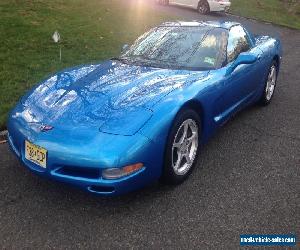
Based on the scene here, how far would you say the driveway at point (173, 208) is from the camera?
292 cm

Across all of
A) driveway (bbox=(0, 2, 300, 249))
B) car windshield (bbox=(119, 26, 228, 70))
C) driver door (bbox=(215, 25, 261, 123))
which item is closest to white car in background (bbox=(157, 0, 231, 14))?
driver door (bbox=(215, 25, 261, 123))

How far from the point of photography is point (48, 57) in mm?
7410

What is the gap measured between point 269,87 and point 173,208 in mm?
3309

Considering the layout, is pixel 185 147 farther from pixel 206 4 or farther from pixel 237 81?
pixel 206 4

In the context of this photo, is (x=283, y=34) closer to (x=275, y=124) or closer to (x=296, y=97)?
(x=296, y=97)

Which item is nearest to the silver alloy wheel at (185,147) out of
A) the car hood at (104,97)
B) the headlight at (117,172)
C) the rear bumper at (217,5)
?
the car hood at (104,97)

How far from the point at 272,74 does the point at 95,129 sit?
3686 mm

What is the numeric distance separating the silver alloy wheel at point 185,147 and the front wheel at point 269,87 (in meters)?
2.33

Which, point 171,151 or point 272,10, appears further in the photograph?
point 272,10

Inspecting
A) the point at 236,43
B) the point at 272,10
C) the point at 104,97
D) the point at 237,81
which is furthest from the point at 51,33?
the point at 272,10

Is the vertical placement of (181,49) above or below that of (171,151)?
above

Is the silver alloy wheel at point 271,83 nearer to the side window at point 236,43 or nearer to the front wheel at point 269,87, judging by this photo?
the front wheel at point 269,87

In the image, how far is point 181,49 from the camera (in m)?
4.46

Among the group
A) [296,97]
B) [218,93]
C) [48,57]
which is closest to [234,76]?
[218,93]
